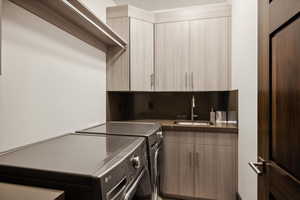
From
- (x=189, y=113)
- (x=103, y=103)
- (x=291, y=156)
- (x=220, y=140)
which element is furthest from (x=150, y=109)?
(x=291, y=156)

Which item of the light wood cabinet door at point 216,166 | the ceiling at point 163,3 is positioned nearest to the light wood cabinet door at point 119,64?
the ceiling at point 163,3

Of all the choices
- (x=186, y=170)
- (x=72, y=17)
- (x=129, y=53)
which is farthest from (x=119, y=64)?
(x=186, y=170)

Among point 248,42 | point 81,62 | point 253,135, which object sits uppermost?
point 248,42

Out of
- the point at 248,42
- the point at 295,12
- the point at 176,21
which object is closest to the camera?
the point at 295,12

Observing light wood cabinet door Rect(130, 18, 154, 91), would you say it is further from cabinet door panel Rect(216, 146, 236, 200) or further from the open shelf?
cabinet door panel Rect(216, 146, 236, 200)

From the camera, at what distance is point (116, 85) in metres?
2.45

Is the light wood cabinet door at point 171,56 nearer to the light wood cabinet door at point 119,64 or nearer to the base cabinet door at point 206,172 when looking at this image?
the light wood cabinet door at point 119,64

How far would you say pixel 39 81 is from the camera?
4.37ft

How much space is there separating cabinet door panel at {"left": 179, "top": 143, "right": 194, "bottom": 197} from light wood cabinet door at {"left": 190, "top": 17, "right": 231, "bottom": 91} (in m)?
0.80

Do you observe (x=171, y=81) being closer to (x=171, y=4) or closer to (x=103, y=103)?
(x=103, y=103)

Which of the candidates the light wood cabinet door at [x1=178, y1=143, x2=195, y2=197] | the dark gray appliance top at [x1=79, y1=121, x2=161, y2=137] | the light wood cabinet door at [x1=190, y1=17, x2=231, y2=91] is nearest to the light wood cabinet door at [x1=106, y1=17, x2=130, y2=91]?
the dark gray appliance top at [x1=79, y1=121, x2=161, y2=137]

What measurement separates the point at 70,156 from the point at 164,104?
6.96ft

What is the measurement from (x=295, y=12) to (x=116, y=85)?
2.03 metres

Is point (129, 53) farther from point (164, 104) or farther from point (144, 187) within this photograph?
point (144, 187)
